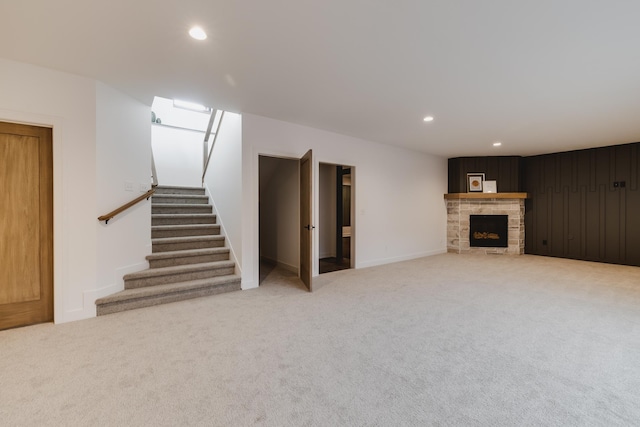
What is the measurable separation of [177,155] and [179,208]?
2164mm

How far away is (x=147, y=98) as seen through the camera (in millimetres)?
3504

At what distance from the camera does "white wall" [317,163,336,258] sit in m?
6.55

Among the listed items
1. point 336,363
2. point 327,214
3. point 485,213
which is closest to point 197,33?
point 336,363

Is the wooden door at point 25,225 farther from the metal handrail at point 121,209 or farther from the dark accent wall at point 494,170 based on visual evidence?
the dark accent wall at point 494,170

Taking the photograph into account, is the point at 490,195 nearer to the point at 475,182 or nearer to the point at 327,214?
the point at 475,182

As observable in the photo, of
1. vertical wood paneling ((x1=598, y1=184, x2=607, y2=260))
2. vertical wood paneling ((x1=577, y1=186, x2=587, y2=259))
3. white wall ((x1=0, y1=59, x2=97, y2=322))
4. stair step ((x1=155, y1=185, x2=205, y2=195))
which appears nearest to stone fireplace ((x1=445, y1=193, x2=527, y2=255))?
vertical wood paneling ((x1=577, y1=186, x2=587, y2=259))

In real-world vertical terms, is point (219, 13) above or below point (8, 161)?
above

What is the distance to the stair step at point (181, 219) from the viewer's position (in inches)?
173

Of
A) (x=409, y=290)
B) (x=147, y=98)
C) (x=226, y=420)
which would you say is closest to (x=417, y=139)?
(x=409, y=290)

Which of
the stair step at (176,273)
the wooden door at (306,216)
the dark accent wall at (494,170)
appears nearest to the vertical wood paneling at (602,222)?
the dark accent wall at (494,170)

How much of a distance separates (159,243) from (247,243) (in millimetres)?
1274

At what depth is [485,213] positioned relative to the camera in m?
6.98

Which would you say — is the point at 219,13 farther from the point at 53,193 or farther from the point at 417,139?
the point at 417,139

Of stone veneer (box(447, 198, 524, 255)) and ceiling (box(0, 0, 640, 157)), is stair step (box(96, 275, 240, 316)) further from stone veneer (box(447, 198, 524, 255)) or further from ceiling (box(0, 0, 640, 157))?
stone veneer (box(447, 198, 524, 255))
